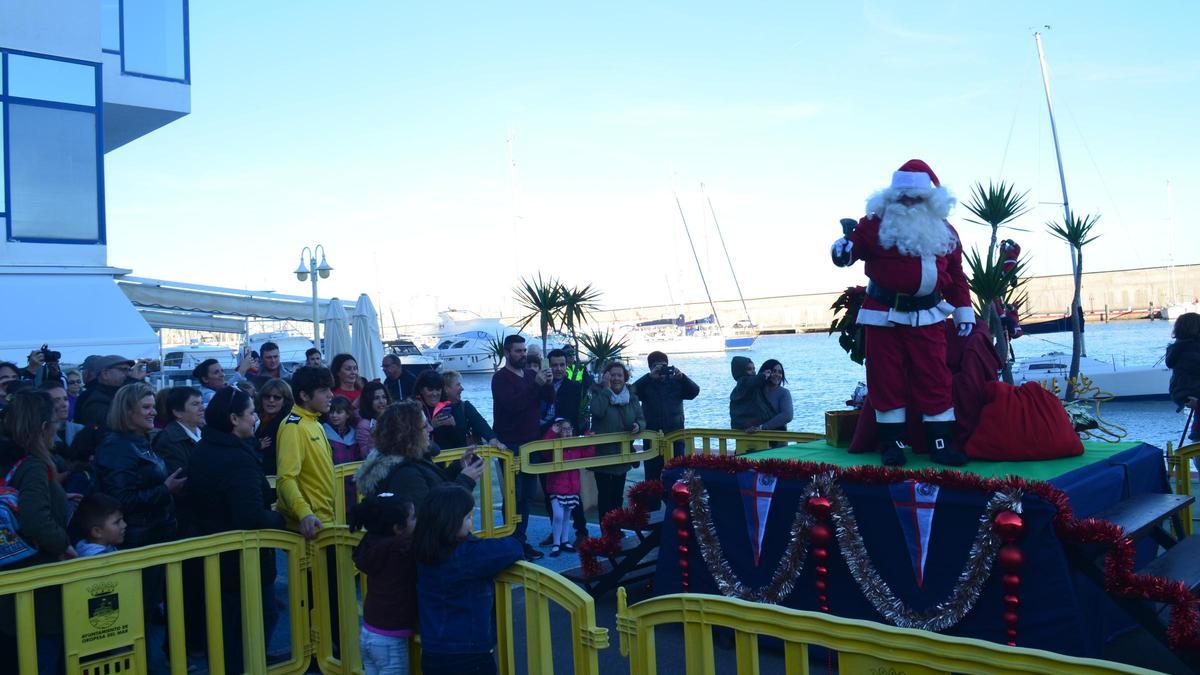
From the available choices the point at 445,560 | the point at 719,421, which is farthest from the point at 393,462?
the point at 719,421

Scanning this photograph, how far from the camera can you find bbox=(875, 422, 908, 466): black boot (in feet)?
17.1

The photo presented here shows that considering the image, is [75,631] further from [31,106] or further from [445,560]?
[31,106]

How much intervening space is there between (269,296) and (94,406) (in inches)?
674

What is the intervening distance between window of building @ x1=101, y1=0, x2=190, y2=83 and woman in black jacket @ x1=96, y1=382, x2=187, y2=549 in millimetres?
14899

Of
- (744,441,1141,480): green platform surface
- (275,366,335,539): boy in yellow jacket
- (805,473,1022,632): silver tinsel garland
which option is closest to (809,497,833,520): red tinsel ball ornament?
(805,473,1022,632): silver tinsel garland

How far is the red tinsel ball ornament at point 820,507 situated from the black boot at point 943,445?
73 centimetres

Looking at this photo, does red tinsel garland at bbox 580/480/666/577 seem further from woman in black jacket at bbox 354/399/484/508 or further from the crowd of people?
woman in black jacket at bbox 354/399/484/508

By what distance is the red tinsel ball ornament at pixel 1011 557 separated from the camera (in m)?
4.24

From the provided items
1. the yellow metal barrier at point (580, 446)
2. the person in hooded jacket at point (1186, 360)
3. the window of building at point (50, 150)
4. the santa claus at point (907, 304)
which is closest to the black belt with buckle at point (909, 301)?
the santa claus at point (907, 304)

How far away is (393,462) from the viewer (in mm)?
4895

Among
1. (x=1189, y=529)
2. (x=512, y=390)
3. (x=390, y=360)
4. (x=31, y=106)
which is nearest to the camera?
(x=1189, y=529)

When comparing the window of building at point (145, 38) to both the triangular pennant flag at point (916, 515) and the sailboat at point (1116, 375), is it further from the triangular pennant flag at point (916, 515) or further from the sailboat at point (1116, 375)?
the sailboat at point (1116, 375)

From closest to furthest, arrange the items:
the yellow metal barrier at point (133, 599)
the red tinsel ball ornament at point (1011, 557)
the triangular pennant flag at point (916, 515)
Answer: the yellow metal barrier at point (133, 599), the red tinsel ball ornament at point (1011, 557), the triangular pennant flag at point (916, 515)

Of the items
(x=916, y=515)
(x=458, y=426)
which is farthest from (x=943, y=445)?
(x=458, y=426)
